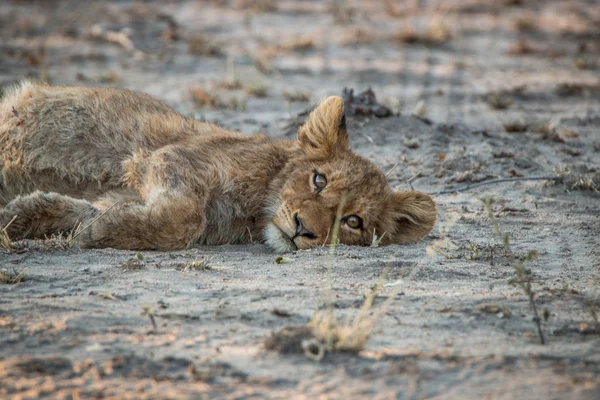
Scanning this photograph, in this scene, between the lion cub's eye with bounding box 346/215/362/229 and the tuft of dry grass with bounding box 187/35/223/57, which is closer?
the lion cub's eye with bounding box 346/215/362/229

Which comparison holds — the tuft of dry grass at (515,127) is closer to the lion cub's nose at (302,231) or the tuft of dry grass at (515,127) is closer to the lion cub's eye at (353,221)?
the lion cub's eye at (353,221)

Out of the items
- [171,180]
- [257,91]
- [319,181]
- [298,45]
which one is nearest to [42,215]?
[171,180]

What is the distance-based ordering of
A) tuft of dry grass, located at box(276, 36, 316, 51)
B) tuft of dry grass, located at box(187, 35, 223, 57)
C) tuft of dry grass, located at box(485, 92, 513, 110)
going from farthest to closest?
tuft of dry grass, located at box(276, 36, 316, 51)
tuft of dry grass, located at box(187, 35, 223, 57)
tuft of dry grass, located at box(485, 92, 513, 110)

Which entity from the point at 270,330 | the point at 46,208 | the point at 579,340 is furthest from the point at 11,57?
the point at 579,340

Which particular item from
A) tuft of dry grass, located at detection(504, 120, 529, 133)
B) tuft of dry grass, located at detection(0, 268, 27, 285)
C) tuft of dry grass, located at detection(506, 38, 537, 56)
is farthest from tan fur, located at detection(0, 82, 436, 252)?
tuft of dry grass, located at detection(506, 38, 537, 56)

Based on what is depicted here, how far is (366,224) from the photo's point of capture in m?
5.45

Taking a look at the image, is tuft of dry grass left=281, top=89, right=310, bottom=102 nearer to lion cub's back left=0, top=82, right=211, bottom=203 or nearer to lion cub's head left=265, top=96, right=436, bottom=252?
lion cub's back left=0, top=82, right=211, bottom=203

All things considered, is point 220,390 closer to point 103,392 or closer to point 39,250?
point 103,392

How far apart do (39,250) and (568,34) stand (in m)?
11.5

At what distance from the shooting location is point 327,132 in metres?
5.62

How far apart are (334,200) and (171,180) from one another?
1150 mm

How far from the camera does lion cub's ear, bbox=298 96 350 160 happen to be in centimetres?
561

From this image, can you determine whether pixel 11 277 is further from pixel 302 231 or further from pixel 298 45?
pixel 298 45

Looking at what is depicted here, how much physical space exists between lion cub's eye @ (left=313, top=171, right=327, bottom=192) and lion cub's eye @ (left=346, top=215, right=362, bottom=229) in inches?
11.5
